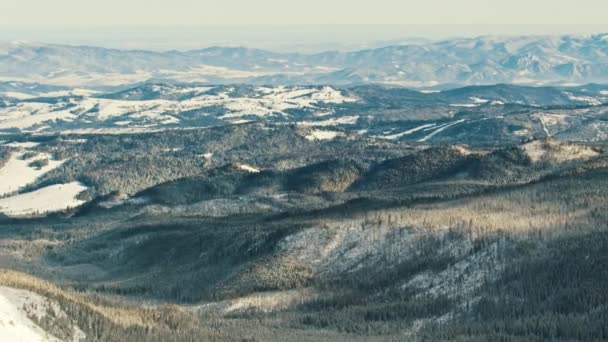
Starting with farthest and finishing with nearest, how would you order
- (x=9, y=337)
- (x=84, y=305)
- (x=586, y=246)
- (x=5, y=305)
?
(x=586, y=246) < (x=84, y=305) < (x=5, y=305) < (x=9, y=337)

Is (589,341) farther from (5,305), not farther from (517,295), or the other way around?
(5,305)

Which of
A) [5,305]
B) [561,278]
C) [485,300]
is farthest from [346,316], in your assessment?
[5,305]

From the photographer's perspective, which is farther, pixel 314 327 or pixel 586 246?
pixel 586 246

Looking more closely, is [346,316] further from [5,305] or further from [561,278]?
[5,305]

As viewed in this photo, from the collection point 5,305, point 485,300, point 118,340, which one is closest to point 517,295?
point 485,300

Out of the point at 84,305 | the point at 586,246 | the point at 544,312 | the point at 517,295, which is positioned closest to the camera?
the point at 84,305

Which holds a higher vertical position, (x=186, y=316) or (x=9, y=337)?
(x=9, y=337)
